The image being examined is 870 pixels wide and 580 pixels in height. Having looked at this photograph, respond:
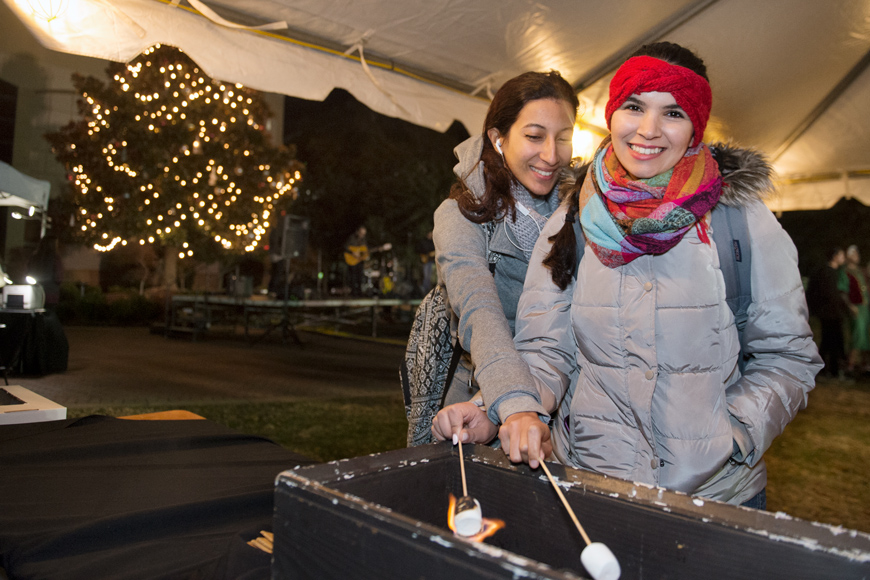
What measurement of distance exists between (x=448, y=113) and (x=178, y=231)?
13.7 m

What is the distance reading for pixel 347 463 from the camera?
33.2 inches

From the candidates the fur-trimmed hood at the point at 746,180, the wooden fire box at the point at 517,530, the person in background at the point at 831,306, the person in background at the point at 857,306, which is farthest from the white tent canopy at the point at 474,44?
the person in background at the point at 857,306

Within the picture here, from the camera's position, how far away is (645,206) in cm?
138

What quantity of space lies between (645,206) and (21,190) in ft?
25.6

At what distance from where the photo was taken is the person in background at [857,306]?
365 inches

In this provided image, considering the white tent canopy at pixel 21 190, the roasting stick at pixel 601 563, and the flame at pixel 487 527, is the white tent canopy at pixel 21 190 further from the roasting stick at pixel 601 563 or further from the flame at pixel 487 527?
the roasting stick at pixel 601 563

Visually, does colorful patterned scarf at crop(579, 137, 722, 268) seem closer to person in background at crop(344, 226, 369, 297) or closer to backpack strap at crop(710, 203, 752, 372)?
backpack strap at crop(710, 203, 752, 372)

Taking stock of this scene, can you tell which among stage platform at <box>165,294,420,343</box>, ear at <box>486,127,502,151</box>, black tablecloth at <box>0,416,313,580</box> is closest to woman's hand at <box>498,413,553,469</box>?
black tablecloth at <box>0,416,313,580</box>

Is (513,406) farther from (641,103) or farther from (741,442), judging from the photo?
(641,103)

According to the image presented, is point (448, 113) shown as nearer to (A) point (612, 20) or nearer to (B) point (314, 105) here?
(A) point (612, 20)

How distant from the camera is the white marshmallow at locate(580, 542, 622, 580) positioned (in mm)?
628

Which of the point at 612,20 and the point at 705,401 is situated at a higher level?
the point at 612,20

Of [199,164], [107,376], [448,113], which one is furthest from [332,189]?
[448,113]

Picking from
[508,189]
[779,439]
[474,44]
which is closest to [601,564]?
[508,189]
